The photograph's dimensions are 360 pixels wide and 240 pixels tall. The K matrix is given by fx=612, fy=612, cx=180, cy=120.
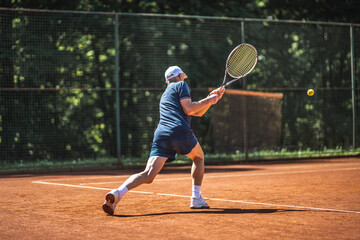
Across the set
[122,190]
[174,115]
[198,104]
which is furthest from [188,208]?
[198,104]

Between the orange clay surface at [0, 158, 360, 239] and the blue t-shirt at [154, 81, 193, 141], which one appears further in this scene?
the blue t-shirt at [154, 81, 193, 141]

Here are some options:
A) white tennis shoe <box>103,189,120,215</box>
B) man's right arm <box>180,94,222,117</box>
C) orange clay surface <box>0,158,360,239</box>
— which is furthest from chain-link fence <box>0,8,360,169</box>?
man's right arm <box>180,94,222,117</box>

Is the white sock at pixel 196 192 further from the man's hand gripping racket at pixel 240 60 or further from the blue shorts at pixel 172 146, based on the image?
the man's hand gripping racket at pixel 240 60

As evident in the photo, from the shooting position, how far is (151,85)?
1473 cm

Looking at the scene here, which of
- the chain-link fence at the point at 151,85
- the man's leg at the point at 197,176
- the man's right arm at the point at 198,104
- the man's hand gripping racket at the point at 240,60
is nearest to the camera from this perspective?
the man's right arm at the point at 198,104

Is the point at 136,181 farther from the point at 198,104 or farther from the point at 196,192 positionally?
the point at 198,104

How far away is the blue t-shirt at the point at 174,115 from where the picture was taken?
275 inches

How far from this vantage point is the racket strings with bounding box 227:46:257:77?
834cm

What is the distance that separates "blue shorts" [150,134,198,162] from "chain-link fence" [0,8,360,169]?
6.55 m

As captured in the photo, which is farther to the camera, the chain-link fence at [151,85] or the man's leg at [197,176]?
the chain-link fence at [151,85]

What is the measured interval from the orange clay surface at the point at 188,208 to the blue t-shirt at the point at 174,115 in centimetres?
90

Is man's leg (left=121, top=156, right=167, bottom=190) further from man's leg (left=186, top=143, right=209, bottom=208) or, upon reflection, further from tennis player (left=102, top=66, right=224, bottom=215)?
man's leg (left=186, top=143, right=209, bottom=208)

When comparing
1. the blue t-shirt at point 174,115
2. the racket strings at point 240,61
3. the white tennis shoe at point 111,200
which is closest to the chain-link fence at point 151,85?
the racket strings at point 240,61

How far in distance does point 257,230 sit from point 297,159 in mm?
10224
